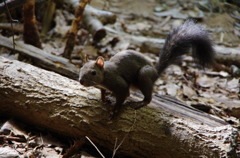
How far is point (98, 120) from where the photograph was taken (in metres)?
3.22

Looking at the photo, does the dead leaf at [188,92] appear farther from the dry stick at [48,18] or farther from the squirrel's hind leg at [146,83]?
the dry stick at [48,18]

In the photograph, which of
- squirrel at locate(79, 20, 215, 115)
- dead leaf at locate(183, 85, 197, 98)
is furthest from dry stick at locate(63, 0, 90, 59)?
dead leaf at locate(183, 85, 197, 98)

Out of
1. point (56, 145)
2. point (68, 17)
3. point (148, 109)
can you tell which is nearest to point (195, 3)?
point (68, 17)

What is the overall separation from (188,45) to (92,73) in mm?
1640

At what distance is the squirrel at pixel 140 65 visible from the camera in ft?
11.2

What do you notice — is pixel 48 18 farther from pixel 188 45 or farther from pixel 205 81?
pixel 188 45

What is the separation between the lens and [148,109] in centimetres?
339

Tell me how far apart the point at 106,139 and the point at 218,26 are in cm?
724

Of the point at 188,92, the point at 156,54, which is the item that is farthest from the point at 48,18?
A: the point at 188,92

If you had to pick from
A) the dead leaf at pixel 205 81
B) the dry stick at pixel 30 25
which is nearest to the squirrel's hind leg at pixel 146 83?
the dead leaf at pixel 205 81

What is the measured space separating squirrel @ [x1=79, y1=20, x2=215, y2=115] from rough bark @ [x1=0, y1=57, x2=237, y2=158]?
0.74 feet

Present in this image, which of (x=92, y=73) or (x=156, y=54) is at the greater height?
(x=92, y=73)

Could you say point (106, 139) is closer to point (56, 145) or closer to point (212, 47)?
point (56, 145)

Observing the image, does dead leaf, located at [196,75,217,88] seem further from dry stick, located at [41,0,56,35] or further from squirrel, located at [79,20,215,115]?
dry stick, located at [41,0,56,35]
